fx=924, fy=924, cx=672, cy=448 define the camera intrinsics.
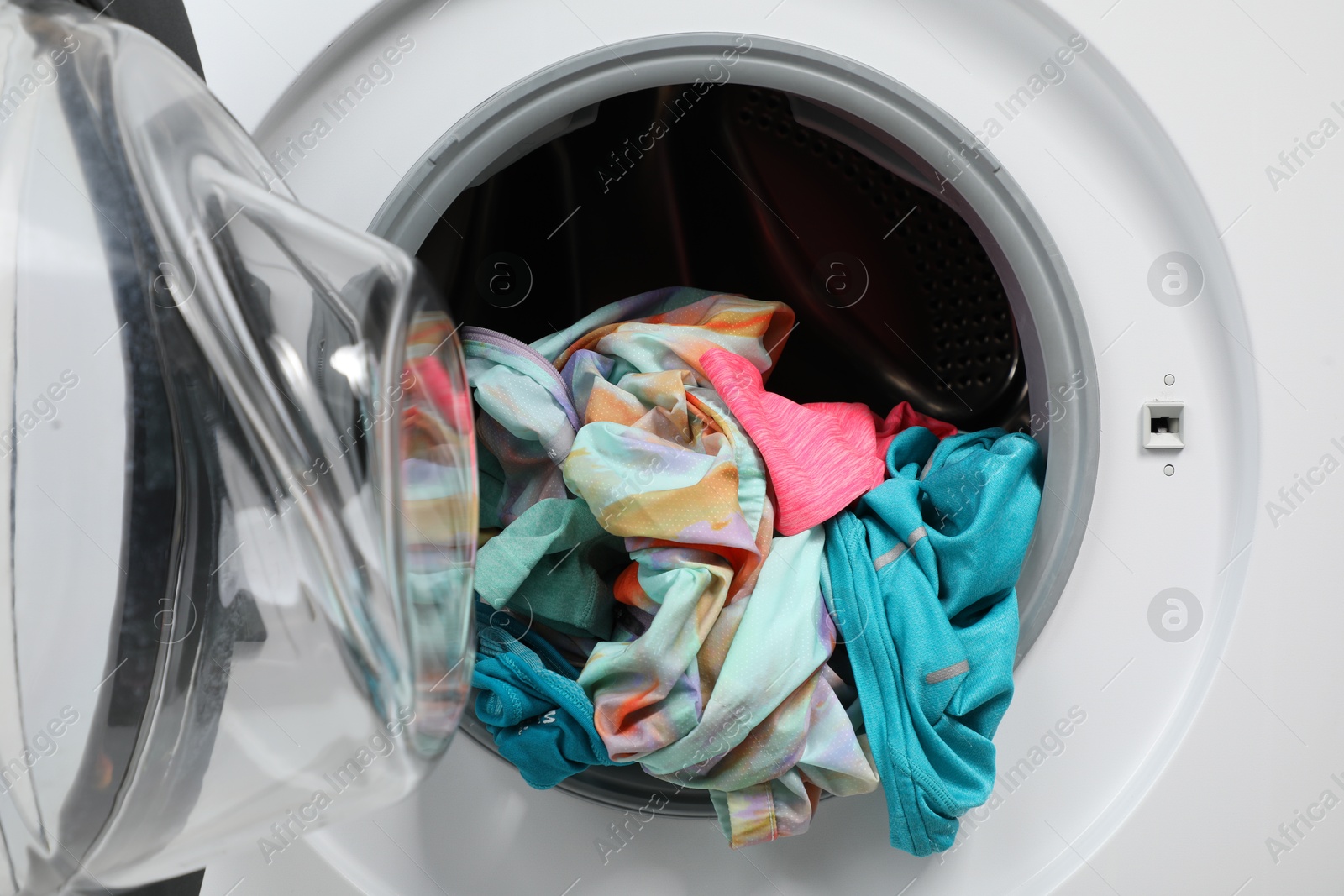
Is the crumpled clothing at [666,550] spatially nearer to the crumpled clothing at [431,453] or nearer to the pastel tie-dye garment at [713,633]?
the pastel tie-dye garment at [713,633]

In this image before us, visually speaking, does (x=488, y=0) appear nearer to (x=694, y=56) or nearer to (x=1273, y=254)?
(x=694, y=56)

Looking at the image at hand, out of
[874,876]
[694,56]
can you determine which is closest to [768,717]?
[874,876]

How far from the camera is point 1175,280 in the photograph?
0.67 metres

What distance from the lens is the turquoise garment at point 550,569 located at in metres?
0.68

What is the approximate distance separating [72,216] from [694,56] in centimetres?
41

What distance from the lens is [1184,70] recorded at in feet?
2.14

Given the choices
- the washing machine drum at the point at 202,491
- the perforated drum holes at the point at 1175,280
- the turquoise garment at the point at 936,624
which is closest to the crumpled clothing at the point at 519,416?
the washing machine drum at the point at 202,491

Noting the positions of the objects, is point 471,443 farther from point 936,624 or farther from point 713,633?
point 936,624

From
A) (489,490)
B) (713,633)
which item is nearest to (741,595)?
(713,633)

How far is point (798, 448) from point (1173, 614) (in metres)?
0.30

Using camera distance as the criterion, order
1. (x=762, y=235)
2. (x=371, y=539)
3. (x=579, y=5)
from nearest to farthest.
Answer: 1. (x=371, y=539)
2. (x=579, y=5)
3. (x=762, y=235)

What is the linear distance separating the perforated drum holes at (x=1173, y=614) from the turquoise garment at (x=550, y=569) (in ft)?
1.36

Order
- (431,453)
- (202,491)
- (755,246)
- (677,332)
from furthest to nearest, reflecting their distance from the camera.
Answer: (755,246) → (677,332) → (202,491) → (431,453)

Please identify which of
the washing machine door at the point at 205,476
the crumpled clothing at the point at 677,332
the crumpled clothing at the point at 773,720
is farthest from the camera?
the crumpled clothing at the point at 677,332
